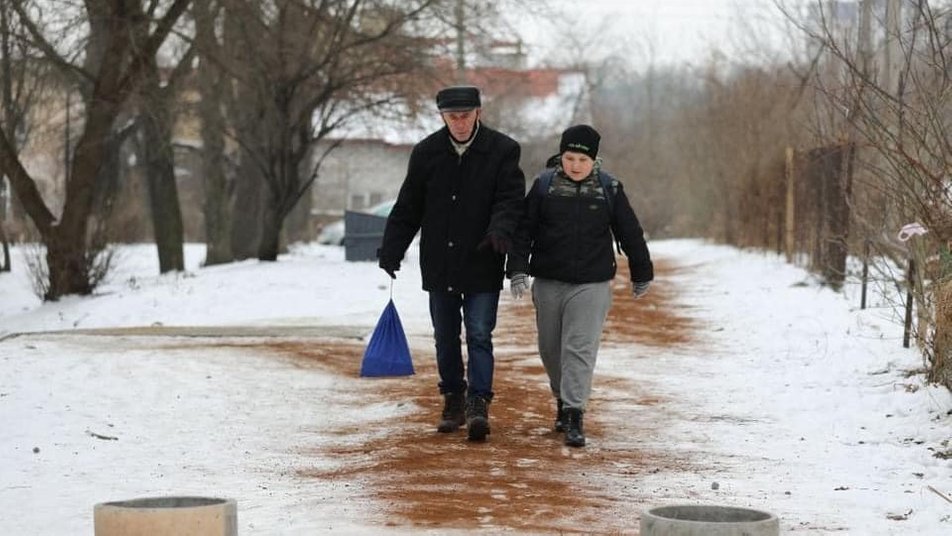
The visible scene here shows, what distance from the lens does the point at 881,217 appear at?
→ 12.9 m

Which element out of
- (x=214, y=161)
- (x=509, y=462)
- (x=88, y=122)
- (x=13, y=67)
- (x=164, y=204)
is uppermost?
(x=13, y=67)

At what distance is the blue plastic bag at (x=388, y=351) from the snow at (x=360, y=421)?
0.30 m

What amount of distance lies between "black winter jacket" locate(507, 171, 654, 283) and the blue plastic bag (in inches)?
60.9

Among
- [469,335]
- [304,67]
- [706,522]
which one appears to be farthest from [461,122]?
[304,67]

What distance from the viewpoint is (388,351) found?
10.9 meters

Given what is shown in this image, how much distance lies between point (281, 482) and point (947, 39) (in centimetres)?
449

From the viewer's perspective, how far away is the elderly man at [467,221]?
913 centimetres

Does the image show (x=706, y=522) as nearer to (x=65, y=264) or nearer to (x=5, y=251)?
(x=65, y=264)

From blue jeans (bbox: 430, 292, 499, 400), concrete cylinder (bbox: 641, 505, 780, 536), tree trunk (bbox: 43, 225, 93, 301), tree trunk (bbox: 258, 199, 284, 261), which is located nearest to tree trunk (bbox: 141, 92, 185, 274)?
tree trunk (bbox: 258, 199, 284, 261)

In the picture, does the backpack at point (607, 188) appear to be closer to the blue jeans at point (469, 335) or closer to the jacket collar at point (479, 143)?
the jacket collar at point (479, 143)

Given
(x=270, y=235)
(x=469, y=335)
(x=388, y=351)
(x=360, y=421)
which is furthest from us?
(x=270, y=235)

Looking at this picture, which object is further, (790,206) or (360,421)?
(790,206)

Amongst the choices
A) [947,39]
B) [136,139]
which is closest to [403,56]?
[136,139]

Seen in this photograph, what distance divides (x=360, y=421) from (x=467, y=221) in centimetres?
157
